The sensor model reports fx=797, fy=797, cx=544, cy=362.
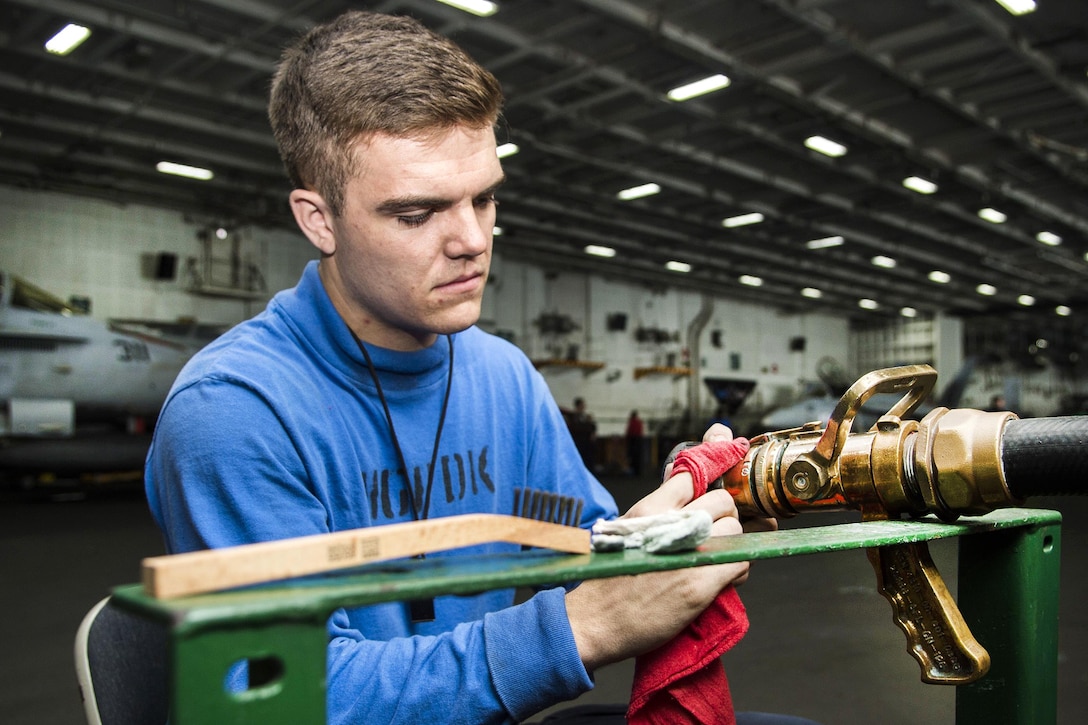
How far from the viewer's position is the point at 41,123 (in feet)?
28.7

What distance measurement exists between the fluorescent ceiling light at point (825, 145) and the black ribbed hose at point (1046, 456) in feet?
31.2

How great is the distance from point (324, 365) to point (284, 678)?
701mm

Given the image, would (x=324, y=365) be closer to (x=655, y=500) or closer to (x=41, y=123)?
(x=655, y=500)

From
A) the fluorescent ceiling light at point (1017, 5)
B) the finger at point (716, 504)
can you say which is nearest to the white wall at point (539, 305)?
the fluorescent ceiling light at point (1017, 5)

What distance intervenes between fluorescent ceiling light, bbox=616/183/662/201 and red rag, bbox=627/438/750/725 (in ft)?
35.6

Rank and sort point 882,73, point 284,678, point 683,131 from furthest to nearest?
point 683,131
point 882,73
point 284,678

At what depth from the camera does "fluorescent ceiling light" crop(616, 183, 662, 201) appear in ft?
37.1

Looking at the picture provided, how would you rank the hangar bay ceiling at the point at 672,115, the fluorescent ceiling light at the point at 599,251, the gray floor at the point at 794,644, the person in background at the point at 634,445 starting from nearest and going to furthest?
the gray floor at the point at 794,644
the hangar bay ceiling at the point at 672,115
the person in background at the point at 634,445
the fluorescent ceiling light at the point at 599,251

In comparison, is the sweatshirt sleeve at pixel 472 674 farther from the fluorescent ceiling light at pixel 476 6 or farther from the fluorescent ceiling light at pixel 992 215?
the fluorescent ceiling light at pixel 992 215

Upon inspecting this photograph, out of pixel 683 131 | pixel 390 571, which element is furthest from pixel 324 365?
pixel 683 131

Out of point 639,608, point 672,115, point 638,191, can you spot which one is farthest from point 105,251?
point 639,608

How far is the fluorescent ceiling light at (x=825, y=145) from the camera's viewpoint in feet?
31.6

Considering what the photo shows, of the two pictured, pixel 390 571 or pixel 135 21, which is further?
pixel 135 21

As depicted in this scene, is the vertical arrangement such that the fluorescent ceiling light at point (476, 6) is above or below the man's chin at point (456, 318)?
above
